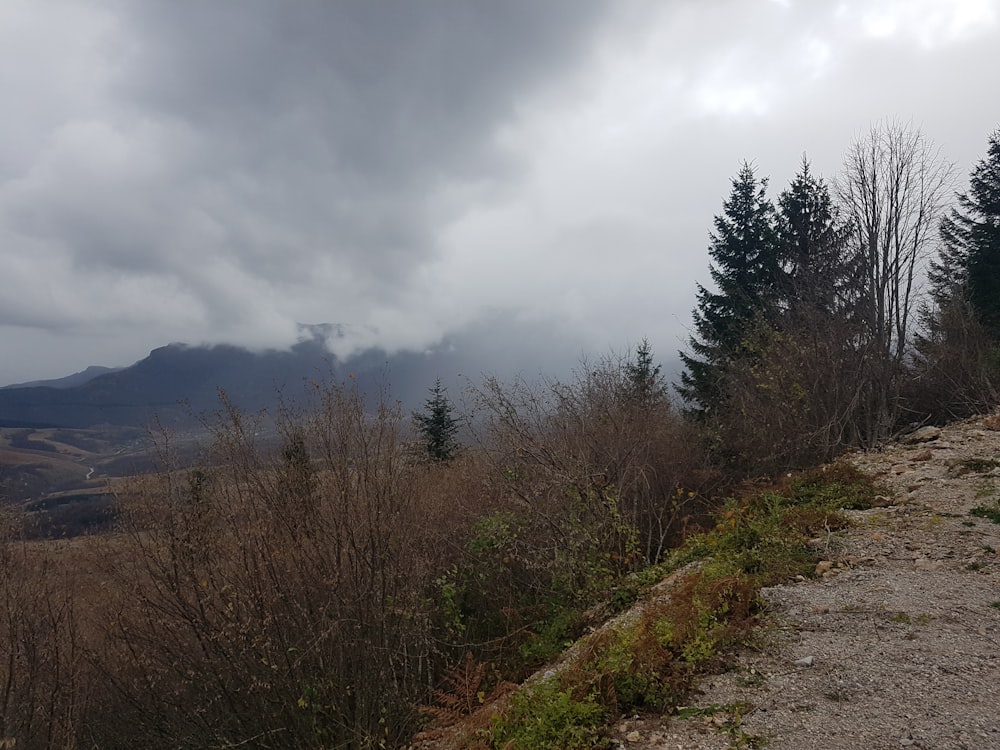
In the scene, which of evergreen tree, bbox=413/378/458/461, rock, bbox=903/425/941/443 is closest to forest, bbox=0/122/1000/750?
rock, bbox=903/425/941/443

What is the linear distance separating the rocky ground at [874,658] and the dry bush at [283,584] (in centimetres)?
349

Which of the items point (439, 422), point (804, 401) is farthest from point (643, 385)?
point (439, 422)

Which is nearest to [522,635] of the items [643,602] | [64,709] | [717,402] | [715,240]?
[643,602]

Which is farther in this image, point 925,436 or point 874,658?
point 925,436

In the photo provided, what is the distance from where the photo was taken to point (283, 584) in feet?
19.3

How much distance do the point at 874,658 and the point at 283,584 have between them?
5.40m

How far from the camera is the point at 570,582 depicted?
25.5 feet

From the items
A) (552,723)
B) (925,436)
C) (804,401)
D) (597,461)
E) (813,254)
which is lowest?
(552,723)

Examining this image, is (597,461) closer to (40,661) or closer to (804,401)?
(804,401)

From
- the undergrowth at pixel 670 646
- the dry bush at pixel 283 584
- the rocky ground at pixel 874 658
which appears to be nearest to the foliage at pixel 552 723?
the undergrowth at pixel 670 646

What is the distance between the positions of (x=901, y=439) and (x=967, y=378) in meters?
3.60

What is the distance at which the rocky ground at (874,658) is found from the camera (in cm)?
290

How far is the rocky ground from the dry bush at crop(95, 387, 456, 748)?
3487 millimetres

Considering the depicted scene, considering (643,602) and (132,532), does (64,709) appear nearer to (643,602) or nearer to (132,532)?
(132,532)
